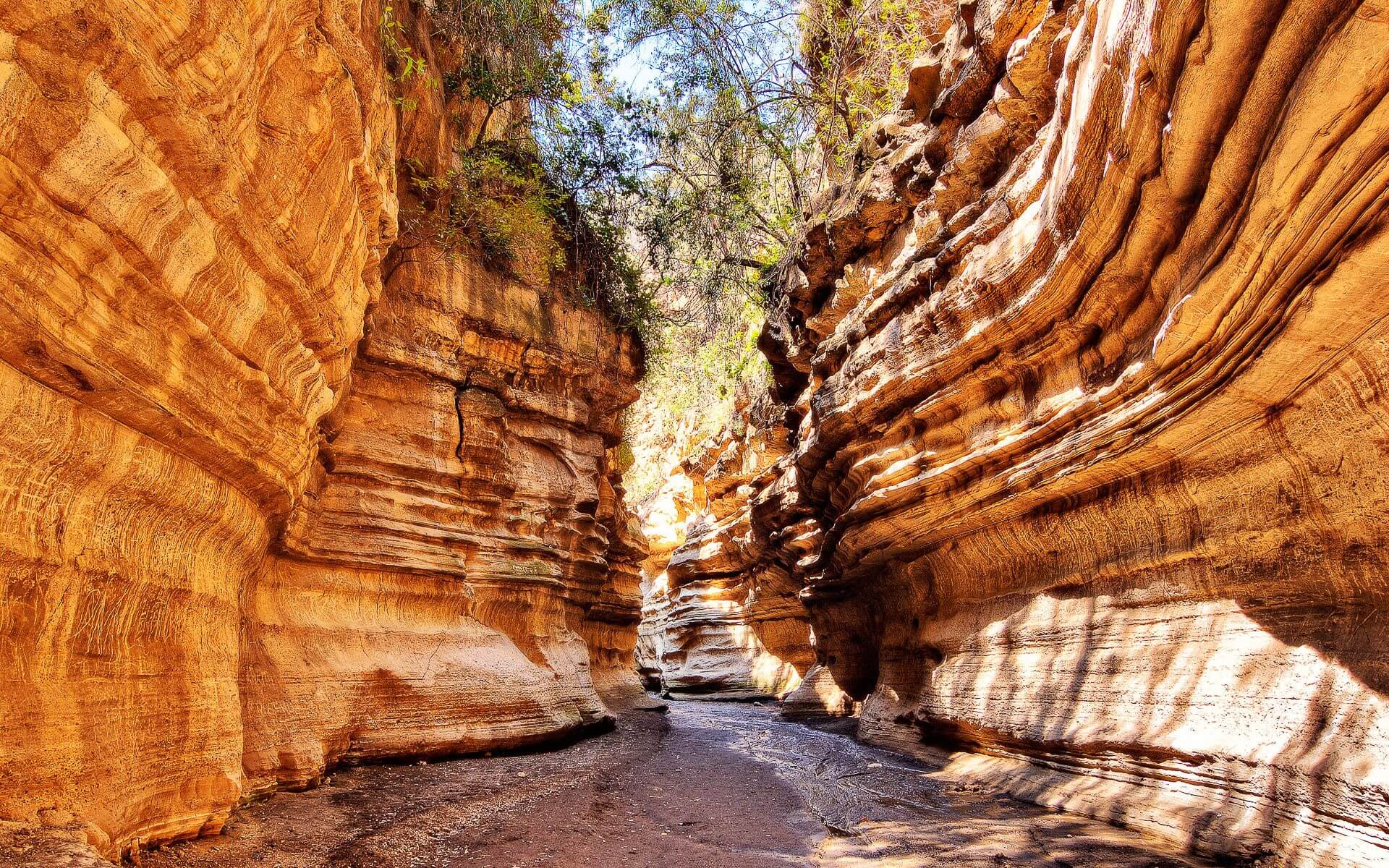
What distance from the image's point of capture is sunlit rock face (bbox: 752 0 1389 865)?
384 centimetres

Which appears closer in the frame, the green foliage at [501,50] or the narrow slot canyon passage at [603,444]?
the narrow slot canyon passage at [603,444]

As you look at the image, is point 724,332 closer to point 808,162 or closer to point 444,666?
point 808,162

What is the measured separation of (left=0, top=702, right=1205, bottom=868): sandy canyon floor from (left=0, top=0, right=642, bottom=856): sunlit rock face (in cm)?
45

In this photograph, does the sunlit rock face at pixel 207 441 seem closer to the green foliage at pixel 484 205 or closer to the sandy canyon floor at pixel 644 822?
the sandy canyon floor at pixel 644 822

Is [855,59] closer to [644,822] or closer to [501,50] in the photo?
[501,50]

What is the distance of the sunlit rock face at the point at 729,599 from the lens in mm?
17734

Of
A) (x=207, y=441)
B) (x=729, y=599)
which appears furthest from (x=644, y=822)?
(x=729, y=599)

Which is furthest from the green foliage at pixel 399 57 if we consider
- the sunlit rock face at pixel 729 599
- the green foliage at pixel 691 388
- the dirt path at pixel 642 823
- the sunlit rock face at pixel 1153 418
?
the sunlit rock face at pixel 729 599

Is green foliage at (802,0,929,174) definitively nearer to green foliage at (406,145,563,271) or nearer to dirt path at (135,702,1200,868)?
green foliage at (406,145,563,271)

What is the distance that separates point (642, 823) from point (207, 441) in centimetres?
405

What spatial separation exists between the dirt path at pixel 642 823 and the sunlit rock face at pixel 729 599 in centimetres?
915

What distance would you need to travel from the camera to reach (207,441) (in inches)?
171

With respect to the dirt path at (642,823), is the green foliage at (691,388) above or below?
above

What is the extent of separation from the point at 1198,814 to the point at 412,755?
6.55 m
